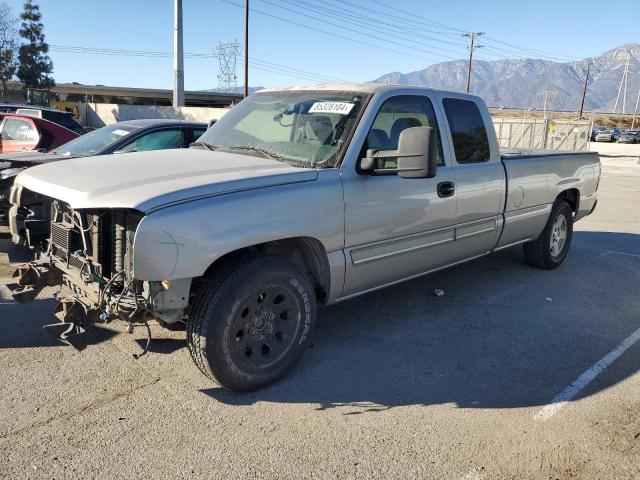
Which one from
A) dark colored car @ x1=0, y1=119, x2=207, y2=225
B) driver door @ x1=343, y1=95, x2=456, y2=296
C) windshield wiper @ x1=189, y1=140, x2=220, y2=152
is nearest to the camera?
driver door @ x1=343, y1=95, x2=456, y2=296

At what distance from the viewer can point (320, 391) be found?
11.8ft

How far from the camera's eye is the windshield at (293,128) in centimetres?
396

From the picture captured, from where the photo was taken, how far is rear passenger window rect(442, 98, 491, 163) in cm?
485

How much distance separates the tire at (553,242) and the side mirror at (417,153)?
3.30 metres

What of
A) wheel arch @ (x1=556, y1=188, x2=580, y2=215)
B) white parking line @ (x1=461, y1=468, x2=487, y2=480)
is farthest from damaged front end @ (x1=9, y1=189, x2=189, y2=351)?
wheel arch @ (x1=556, y1=188, x2=580, y2=215)

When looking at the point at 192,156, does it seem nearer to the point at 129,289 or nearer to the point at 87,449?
the point at 129,289

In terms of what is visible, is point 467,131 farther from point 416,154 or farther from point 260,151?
point 260,151

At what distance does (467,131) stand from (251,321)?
110 inches

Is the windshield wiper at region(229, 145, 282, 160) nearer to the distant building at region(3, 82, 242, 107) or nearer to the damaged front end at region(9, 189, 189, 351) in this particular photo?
the damaged front end at region(9, 189, 189, 351)

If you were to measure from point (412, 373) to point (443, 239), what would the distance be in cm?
131

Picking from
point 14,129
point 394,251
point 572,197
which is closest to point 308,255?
point 394,251

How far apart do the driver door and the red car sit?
684 centimetres

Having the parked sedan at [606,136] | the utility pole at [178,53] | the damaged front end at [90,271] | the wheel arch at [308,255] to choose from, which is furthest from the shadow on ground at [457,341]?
the parked sedan at [606,136]

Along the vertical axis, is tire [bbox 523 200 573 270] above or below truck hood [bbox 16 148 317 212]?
below
